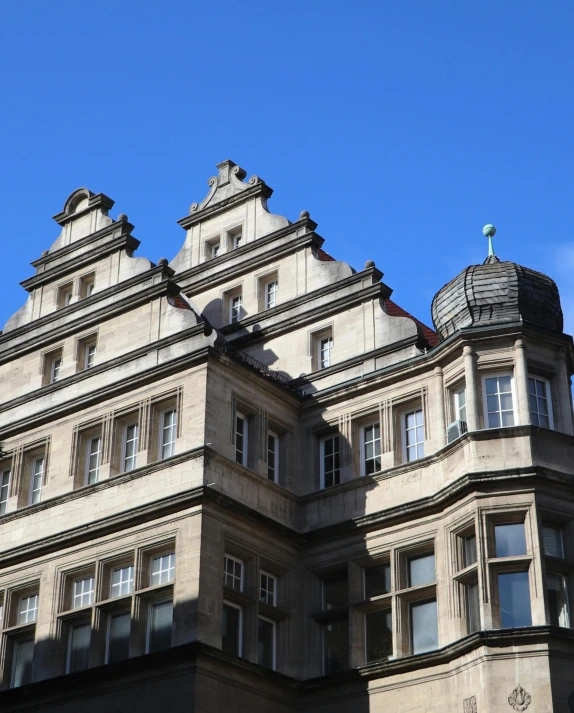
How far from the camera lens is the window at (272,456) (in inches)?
1126

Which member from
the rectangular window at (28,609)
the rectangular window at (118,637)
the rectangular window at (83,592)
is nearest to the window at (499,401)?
the rectangular window at (118,637)

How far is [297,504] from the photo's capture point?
93.2 feet

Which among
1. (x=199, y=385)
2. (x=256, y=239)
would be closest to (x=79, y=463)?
(x=199, y=385)

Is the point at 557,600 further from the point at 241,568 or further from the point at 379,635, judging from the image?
the point at 241,568

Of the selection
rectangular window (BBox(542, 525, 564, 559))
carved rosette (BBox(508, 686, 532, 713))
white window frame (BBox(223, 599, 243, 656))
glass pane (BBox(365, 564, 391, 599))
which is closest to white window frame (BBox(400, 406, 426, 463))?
glass pane (BBox(365, 564, 391, 599))

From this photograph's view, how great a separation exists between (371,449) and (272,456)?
6.87ft

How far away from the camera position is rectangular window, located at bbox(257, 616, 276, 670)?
1038 inches

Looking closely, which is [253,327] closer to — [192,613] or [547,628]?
[192,613]

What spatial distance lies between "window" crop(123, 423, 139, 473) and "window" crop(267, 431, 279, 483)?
2.75m

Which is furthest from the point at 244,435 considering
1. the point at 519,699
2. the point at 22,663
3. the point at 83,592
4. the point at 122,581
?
the point at 519,699

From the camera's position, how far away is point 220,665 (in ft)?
80.4

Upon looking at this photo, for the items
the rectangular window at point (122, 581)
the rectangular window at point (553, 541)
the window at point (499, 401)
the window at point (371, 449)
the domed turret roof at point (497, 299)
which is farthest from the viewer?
the window at point (371, 449)

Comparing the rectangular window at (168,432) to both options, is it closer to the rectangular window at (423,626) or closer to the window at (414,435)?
the window at (414,435)

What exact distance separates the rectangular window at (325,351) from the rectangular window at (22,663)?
339 inches
